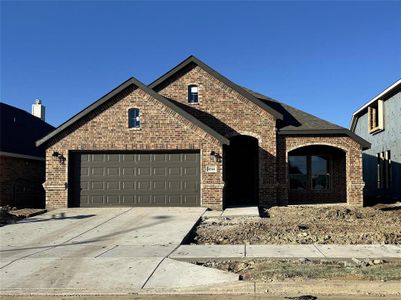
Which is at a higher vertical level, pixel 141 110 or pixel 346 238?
pixel 141 110

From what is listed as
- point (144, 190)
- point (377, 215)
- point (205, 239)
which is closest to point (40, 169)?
point (144, 190)

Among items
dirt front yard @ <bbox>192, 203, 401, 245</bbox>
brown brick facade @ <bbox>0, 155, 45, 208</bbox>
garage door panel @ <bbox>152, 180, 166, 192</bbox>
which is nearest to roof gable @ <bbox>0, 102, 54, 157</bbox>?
brown brick facade @ <bbox>0, 155, 45, 208</bbox>

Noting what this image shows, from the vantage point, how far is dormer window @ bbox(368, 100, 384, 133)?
2586 centimetres

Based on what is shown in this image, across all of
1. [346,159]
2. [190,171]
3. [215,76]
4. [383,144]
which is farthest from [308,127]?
[383,144]

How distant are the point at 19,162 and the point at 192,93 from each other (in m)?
9.03

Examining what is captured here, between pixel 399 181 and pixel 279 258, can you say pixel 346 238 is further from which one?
pixel 399 181

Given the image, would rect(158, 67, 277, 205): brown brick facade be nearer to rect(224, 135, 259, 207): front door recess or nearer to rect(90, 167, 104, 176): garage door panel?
rect(224, 135, 259, 207): front door recess

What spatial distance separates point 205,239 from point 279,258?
10.3 feet

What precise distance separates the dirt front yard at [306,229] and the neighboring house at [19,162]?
10.6 meters

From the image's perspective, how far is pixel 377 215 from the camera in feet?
54.2

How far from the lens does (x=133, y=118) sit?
61.8 ft

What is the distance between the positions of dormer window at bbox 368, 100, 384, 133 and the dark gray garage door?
1298 centimetres

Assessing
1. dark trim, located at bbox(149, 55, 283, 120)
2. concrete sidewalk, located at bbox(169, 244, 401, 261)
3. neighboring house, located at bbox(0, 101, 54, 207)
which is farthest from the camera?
dark trim, located at bbox(149, 55, 283, 120)

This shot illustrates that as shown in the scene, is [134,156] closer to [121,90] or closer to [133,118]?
[133,118]
